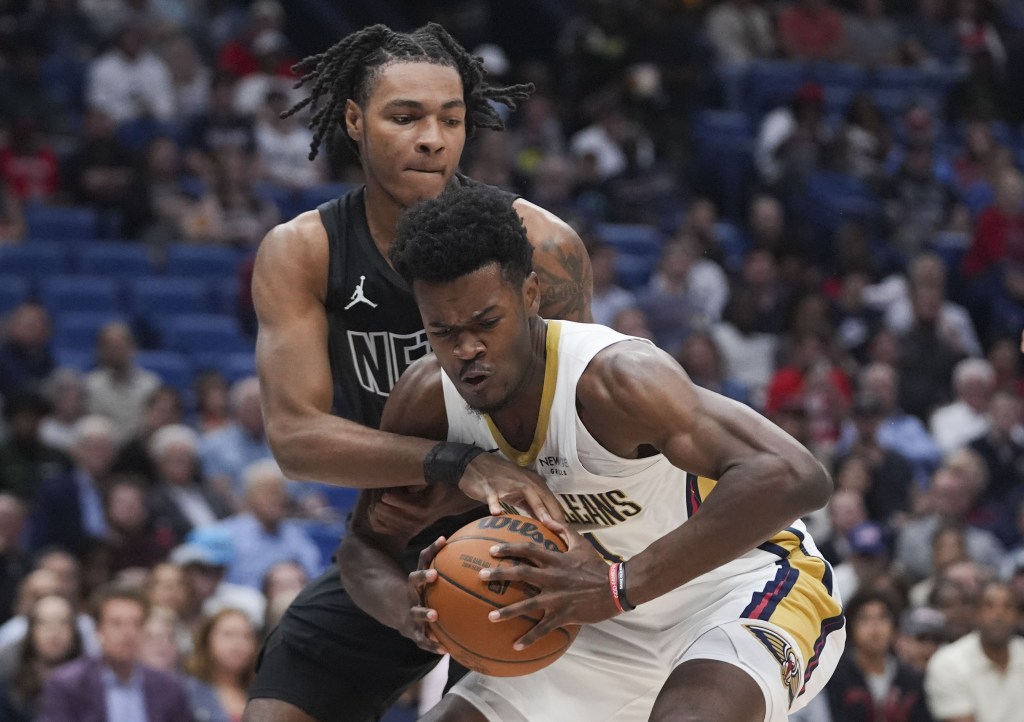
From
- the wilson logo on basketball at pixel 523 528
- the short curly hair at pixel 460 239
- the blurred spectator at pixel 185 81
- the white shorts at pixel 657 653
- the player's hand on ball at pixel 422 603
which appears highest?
the short curly hair at pixel 460 239

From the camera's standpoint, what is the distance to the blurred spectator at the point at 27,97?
12398mm

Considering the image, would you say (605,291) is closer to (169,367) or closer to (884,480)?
(884,480)

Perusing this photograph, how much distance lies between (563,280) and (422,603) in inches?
42.2

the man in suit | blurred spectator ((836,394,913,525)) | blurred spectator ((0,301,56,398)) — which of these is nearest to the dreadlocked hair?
the man in suit

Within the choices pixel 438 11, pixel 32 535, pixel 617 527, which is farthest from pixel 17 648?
pixel 438 11

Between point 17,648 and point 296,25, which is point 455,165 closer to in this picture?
point 17,648

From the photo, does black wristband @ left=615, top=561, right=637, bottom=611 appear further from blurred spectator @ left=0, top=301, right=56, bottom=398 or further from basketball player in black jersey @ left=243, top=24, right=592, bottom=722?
blurred spectator @ left=0, top=301, right=56, bottom=398

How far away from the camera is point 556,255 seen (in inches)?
183

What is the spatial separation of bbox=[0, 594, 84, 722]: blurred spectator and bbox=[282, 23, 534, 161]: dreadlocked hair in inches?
139

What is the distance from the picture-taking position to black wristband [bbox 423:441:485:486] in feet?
13.6

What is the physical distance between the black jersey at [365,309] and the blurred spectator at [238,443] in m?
5.30

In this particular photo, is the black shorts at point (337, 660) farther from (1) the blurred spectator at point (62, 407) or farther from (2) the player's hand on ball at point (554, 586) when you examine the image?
(1) the blurred spectator at point (62, 407)

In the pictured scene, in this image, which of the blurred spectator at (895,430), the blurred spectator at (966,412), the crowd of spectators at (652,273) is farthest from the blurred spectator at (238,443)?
the blurred spectator at (966,412)

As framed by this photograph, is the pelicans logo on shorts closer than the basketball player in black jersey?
Yes
